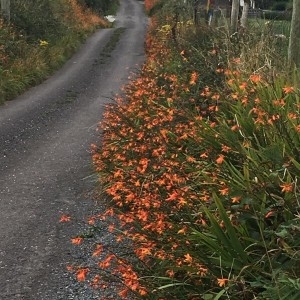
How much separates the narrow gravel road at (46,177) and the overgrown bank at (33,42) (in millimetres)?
424

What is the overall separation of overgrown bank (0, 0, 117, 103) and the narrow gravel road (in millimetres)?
424

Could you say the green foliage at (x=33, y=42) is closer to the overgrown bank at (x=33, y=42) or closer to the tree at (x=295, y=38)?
the overgrown bank at (x=33, y=42)

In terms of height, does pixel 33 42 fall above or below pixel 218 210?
below

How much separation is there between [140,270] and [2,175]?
13.6 feet

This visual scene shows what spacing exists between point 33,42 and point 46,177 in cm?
1161

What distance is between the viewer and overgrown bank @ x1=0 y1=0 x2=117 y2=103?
1388 centimetres

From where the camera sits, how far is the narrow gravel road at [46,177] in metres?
4.38

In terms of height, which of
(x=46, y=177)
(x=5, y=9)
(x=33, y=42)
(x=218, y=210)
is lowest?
(x=46, y=177)

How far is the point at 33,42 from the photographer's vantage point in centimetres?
1781

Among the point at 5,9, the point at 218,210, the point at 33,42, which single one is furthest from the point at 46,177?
the point at 33,42

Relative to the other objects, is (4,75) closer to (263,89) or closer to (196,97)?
(196,97)

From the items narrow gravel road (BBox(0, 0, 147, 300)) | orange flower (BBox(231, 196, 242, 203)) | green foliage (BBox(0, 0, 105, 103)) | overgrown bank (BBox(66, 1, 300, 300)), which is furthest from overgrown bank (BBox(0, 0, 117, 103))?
orange flower (BBox(231, 196, 242, 203))

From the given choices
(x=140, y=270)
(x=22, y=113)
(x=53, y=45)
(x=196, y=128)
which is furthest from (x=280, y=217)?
(x=53, y=45)

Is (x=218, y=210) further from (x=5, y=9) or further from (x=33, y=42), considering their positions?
(x=33, y=42)
